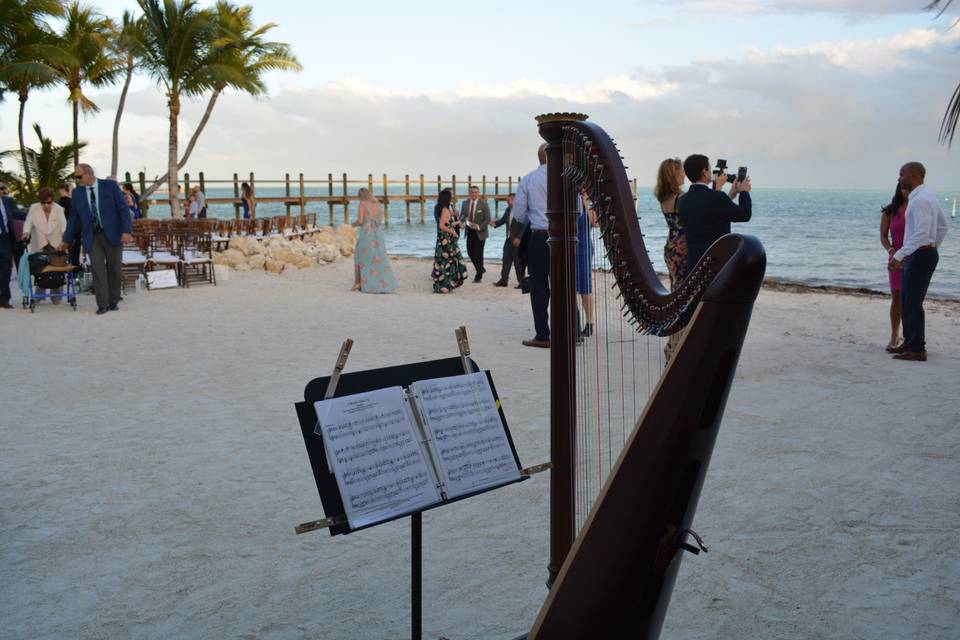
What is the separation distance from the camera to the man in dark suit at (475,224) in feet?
47.7

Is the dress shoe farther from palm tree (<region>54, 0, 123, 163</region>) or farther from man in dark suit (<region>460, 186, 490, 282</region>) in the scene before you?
palm tree (<region>54, 0, 123, 163</region>)

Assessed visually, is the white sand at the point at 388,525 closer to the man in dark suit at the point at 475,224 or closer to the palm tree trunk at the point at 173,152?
the man in dark suit at the point at 475,224

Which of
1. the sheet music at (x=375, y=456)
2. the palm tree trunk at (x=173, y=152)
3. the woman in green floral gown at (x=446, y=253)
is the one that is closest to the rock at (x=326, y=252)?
the woman in green floral gown at (x=446, y=253)

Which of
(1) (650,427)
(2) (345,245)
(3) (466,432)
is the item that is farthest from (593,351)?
(2) (345,245)

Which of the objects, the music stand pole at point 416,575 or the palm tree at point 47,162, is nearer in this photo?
the music stand pole at point 416,575

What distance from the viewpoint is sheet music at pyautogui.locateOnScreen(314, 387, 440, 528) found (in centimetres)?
235

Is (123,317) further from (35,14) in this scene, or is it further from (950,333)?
(35,14)

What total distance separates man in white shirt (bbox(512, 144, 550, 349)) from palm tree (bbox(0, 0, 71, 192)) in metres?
17.8

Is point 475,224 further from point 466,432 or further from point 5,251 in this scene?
point 466,432

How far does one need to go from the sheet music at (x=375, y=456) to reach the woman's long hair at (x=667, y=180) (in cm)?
481

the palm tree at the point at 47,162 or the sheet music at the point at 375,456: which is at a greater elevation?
the palm tree at the point at 47,162

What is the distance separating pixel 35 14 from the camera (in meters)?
22.9

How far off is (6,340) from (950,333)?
1036 centimetres

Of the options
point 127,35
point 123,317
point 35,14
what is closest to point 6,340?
point 123,317
